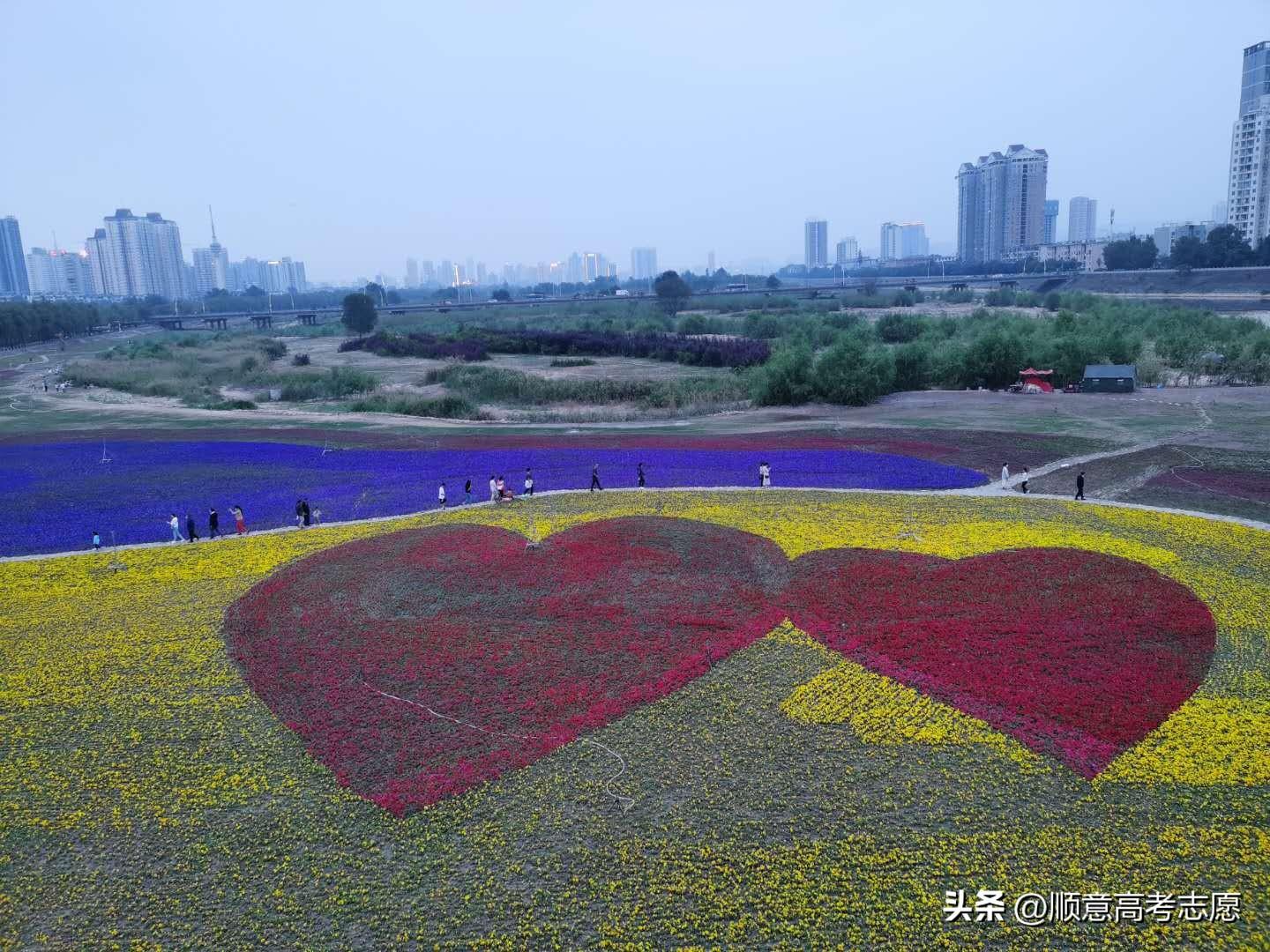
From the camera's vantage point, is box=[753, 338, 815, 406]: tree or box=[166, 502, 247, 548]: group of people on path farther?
box=[753, 338, 815, 406]: tree

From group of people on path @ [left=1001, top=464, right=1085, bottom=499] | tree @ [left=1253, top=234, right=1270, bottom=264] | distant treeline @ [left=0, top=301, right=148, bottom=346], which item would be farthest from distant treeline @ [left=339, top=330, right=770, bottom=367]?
tree @ [left=1253, top=234, right=1270, bottom=264]

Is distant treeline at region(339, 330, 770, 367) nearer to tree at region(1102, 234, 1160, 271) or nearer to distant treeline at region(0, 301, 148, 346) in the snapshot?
distant treeline at region(0, 301, 148, 346)

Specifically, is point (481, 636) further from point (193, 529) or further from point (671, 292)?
point (671, 292)

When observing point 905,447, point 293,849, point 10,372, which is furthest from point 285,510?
point 10,372

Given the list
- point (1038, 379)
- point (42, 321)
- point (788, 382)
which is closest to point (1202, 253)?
point (1038, 379)

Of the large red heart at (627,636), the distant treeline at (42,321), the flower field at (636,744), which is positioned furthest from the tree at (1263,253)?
the distant treeline at (42,321)

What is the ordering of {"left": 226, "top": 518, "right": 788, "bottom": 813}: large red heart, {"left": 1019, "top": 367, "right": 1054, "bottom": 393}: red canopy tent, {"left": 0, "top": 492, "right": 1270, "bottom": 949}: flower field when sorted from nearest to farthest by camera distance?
{"left": 0, "top": 492, "right": 1270, "bottom": 949}: flower field, {"left": 226, "top": 518, "right": 788, "bottom": 813}: large red heart, {"left": 1019, "top": 367, "right": 1054, "bottom": 393}: red canopy tent

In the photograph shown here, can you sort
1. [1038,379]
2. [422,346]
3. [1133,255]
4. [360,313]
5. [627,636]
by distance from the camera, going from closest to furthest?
[627,636]
[1038,379]
[422,346]
[360,313]
[1133,255]
